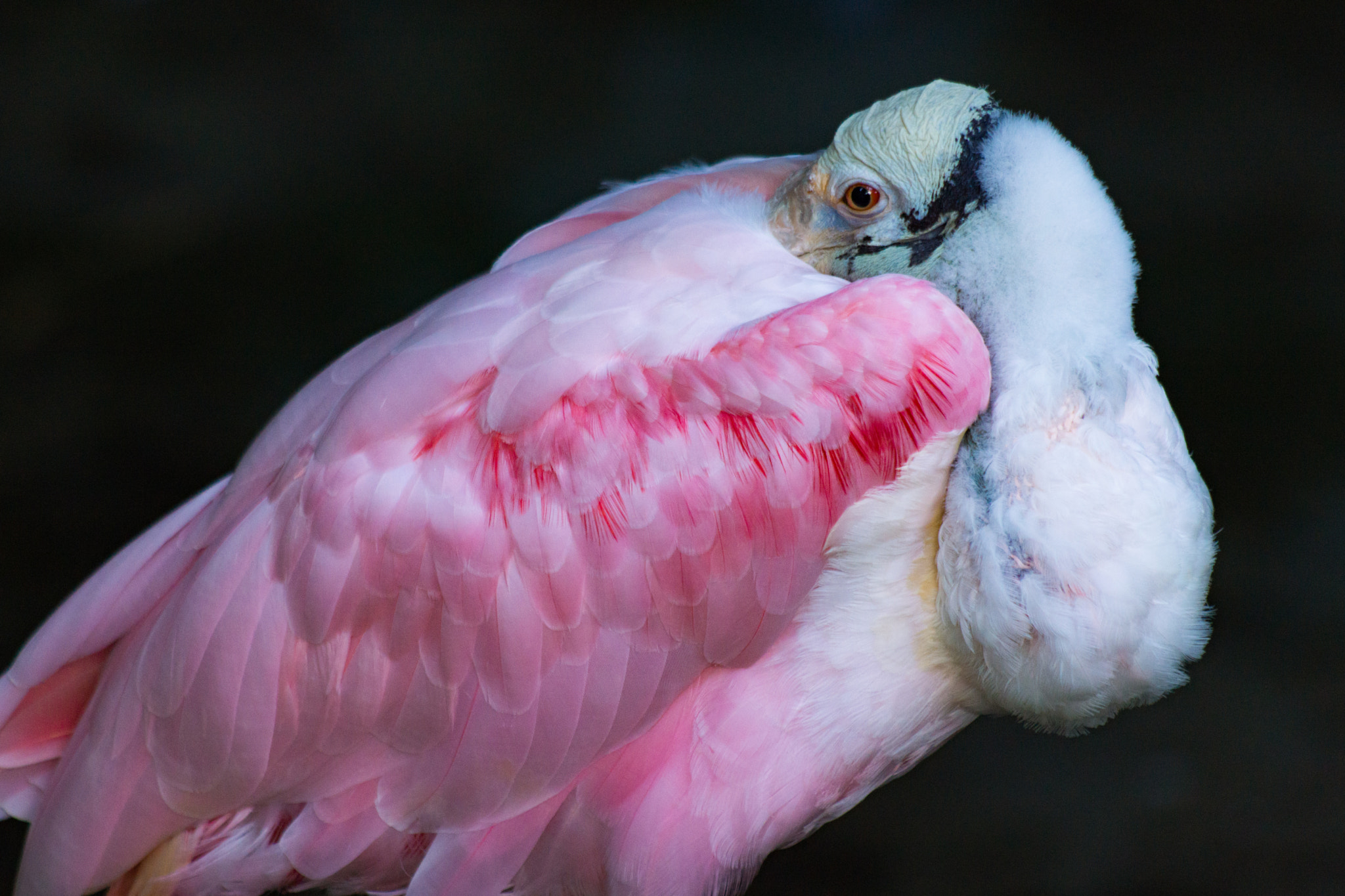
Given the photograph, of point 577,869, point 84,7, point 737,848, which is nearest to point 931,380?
point 737,848

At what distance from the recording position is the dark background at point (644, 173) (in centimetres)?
316

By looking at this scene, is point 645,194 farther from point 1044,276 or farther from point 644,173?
point 644,173

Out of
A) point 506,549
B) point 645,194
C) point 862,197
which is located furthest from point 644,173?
point 506,549

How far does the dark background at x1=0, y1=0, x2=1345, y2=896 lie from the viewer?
3158 millimetres

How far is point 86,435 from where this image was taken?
386 cm

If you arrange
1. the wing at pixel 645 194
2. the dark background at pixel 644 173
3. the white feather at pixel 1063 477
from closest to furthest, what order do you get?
the white feather at pixel 1063 477 → the wing at pixel 645 194 → the dark background at pixel 644 173

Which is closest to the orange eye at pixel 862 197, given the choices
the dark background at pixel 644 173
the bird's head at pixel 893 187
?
the bird's head at pixel 893 187

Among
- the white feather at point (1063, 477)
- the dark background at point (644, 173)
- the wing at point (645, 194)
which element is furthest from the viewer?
the dark background at point (644, 173)

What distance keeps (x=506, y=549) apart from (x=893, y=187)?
2.37 ft

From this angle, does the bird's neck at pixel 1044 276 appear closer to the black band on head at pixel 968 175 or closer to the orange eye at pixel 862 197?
the black band on head at pixel 968 175

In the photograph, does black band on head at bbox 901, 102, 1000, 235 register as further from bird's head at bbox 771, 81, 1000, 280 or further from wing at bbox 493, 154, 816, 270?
wing at bbox 493, 154, 816, 270

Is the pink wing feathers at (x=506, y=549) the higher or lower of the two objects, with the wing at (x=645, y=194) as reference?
lower

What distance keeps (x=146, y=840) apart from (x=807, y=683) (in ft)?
3.16

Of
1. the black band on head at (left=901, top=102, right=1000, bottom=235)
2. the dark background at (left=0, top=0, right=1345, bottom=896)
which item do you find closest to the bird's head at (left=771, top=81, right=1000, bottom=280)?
the black band on head at (left=901, top=102, right=1000, bottom=235)
